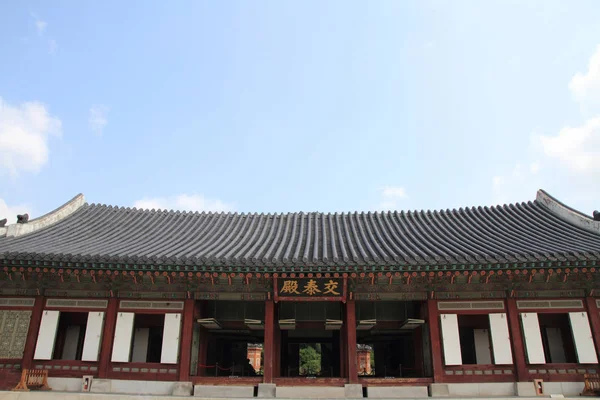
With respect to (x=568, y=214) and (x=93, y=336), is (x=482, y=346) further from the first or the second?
(x=93, y=336)

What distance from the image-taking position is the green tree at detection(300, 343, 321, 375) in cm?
3691

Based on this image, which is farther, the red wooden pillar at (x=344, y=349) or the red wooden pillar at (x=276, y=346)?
the red wooden pillar at (x=276, y=346)

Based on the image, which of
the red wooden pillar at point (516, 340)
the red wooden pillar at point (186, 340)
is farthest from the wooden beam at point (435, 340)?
the red wooden pillar at point (186, 340)

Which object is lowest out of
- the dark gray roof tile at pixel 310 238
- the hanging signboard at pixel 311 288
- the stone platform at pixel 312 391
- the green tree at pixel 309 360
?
the stone platform at pixel 312 391

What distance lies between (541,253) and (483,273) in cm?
152

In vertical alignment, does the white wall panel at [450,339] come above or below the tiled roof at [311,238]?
below

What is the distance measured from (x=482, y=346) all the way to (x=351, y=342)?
5136 millimetres

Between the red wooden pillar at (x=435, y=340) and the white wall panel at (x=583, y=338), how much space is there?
370 cm

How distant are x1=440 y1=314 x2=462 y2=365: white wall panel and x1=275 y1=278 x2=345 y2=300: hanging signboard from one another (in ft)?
9.95

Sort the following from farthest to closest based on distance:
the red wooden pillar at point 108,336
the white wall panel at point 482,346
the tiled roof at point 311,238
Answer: the white wall panel at point 482,346, the red wooden pillar at point 108,336, the tiled roof at point 311,238

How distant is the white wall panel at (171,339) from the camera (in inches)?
477

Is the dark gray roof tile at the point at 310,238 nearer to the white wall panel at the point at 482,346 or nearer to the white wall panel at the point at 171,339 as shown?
the white wall panel at the point at 171,339

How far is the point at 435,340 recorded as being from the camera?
12.0m

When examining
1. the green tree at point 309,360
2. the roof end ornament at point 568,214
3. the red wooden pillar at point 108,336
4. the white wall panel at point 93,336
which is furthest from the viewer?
the green tree at point 309,360
